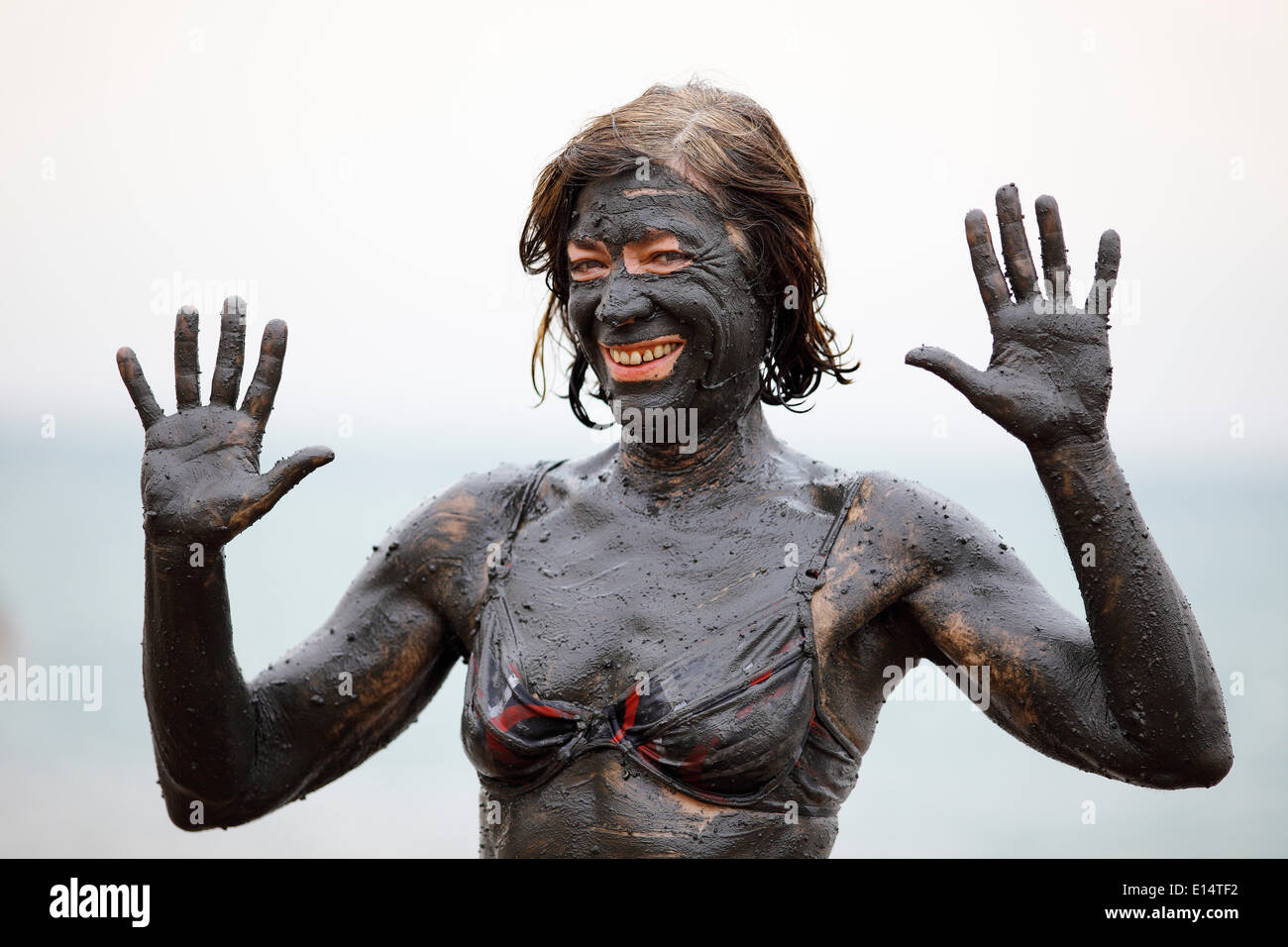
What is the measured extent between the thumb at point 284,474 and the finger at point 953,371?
51.4 inches

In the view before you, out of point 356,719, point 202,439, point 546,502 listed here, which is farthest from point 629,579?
point 202,439

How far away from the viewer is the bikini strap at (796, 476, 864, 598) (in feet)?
13.7

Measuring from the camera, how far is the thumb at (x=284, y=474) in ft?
12.7

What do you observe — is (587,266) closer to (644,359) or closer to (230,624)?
(644,359)

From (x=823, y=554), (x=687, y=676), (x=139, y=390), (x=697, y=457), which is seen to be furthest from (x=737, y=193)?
(x=139, y=390)

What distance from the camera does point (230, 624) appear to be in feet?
13.6

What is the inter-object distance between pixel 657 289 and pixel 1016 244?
892 mm

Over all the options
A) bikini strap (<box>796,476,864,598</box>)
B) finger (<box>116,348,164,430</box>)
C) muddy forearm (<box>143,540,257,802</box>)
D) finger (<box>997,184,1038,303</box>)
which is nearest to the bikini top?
bikini strap (<box>796,476,864,598</box>)

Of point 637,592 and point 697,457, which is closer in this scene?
point 637,592

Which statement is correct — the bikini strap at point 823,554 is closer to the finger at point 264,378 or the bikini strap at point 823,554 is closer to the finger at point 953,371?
the finger at point 953,371

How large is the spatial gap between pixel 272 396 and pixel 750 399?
1218 mm

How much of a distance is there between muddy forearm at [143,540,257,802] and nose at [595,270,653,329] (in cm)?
107

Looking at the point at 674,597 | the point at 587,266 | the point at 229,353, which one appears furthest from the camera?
the point at 587,266

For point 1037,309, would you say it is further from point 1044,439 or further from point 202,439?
point 202,439
